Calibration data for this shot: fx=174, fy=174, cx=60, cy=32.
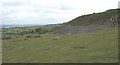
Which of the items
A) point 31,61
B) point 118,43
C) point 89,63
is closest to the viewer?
point 89,63

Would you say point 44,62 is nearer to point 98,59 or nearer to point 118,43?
point 98,59

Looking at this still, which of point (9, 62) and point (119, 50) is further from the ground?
point (119, 50)

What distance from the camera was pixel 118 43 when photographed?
43938 mm

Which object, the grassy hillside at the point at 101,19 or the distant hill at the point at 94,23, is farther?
the grassy hillside at the point at 101,19

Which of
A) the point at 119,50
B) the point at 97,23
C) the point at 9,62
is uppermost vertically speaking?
the point at 97,23

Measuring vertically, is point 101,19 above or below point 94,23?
above

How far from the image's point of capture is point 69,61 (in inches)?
1369

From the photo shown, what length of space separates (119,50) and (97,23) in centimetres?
5436

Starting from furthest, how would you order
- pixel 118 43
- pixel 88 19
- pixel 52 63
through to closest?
pixel 88 19
pixel 118 43
pixel 52 63

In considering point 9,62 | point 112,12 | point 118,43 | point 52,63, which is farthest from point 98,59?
point 112,12

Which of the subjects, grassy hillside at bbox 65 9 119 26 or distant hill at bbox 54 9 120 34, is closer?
distant hill at bbox 54 9 120 34

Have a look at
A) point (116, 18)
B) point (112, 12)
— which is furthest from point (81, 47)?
point (112, 12)

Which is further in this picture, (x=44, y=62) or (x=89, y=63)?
(x=44, y=62)

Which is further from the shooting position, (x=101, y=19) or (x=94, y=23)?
(x=101, y=19)
